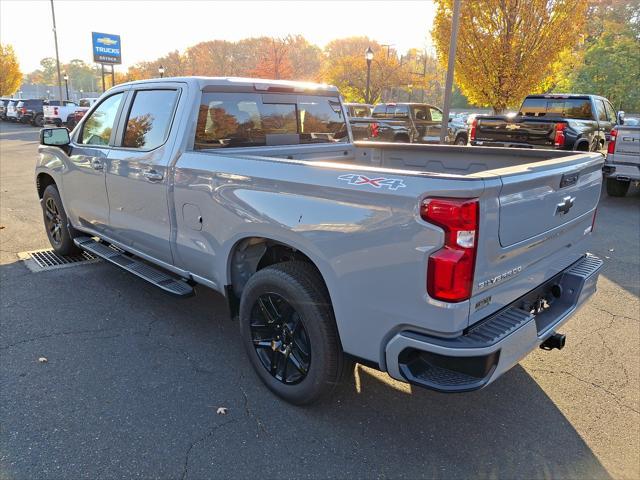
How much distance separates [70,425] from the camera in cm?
286

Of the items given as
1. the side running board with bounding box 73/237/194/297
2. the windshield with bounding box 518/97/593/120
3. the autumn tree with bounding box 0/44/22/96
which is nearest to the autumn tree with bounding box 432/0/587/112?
the windshield with bounding box 518/97/593/120

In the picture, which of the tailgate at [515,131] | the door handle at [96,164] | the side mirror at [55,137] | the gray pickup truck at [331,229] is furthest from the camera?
the tailgate at [515,131]

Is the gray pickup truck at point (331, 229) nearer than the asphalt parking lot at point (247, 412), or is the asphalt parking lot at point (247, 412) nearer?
the gray pickup truck at point (331, 229)

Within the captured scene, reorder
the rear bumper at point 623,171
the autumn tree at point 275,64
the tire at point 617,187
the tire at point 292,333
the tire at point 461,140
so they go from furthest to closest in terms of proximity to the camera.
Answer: the autumn tree at point 275,64
the tire at point 461,140
the tire at point 617,187
the rear bumper at point 623,171
the tire at point 292,333

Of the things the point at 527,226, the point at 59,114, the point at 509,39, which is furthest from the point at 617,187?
the point at 59,114

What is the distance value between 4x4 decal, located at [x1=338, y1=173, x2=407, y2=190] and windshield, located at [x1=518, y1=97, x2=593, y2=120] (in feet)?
37.0

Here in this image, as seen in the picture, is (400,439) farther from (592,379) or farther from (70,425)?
(70,425)

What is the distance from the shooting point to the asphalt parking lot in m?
2.59

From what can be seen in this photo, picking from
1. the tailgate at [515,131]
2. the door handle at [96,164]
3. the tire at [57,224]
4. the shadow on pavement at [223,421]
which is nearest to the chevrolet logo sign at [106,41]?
the tailgate at [515,131]

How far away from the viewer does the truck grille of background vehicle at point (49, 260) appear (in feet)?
18.1

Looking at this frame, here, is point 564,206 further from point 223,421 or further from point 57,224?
point 57,224

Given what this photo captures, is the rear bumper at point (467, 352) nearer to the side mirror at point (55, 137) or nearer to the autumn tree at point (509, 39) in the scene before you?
the side mirror at point (55, 137)

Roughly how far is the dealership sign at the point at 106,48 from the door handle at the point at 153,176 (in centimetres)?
5525

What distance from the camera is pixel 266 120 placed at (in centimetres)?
413
